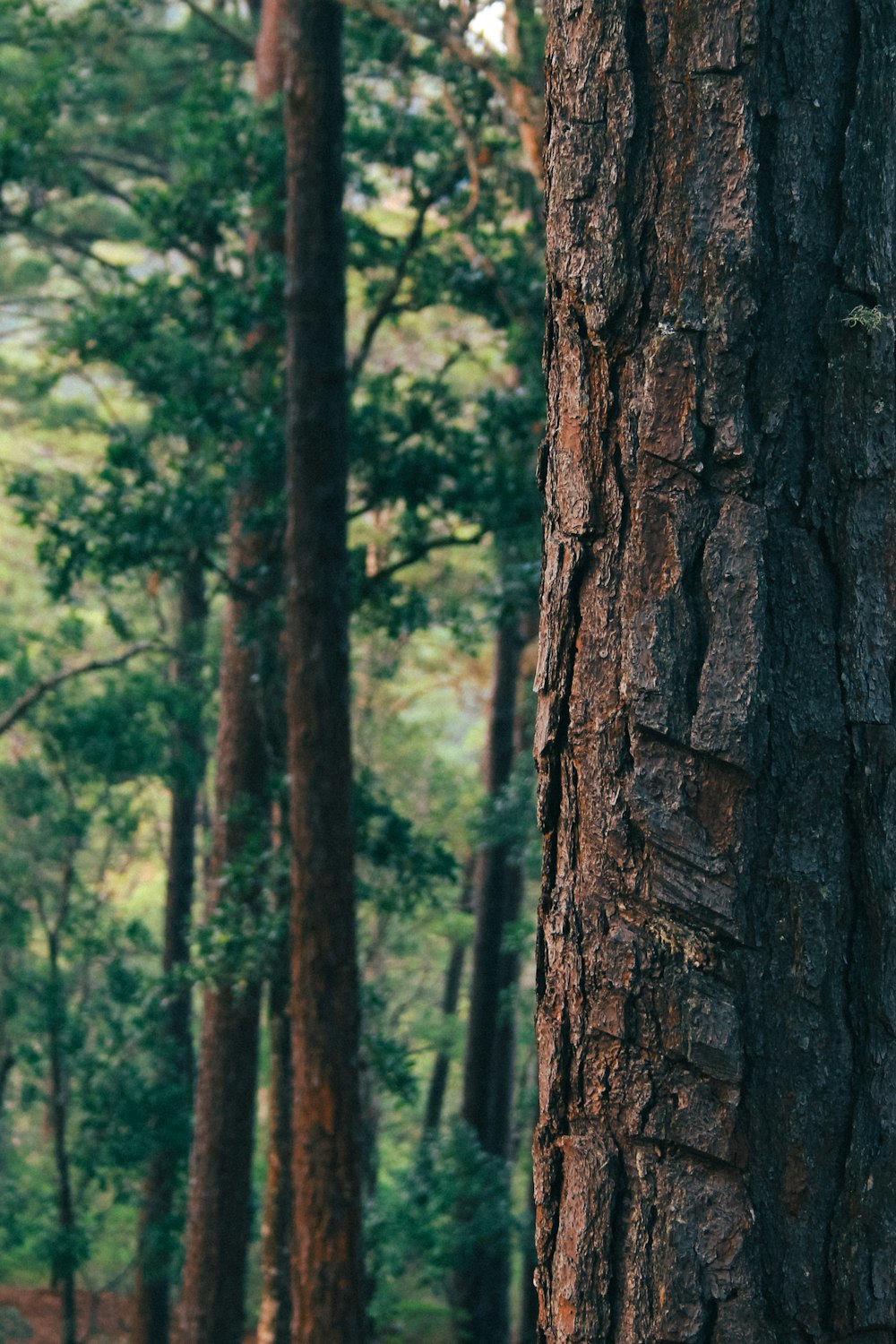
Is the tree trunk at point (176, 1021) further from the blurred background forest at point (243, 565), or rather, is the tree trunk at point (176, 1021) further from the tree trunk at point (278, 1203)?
the tree trunk at point (278, 1203)

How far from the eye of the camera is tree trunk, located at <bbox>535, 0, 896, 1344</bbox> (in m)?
1.36

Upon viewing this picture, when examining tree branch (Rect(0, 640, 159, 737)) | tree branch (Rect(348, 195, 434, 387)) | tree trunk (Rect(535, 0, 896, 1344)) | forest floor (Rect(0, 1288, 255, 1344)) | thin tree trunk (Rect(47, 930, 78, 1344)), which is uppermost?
tree branch (Rect(348, 195, 434, 387))

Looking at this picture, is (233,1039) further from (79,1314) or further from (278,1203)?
(79,1314)

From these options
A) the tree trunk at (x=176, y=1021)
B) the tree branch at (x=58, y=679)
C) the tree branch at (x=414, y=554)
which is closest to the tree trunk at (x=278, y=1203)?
the tree branch at (x=414, y=554)

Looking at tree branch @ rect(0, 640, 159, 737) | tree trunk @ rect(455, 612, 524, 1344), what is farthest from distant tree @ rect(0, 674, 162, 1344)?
tree trunk @ rect(455, 612, 524, 1344)

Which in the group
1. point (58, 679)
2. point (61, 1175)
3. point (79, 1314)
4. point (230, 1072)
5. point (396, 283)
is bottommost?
point (79, 1314)

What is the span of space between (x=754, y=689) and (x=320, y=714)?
5.41m

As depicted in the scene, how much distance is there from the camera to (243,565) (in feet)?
30.3

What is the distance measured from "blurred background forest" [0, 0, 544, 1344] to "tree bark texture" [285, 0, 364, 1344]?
0.77 metres

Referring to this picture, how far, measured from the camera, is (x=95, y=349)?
27.7ft

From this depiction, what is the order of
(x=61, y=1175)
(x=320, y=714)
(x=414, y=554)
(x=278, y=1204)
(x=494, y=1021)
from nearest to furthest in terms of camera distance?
1. (x=320, y=714)
2. (x=414, y=554)
3. (x=278, y=1204)
4. (x=61, y=1175)
5. (x=494, y=1021)

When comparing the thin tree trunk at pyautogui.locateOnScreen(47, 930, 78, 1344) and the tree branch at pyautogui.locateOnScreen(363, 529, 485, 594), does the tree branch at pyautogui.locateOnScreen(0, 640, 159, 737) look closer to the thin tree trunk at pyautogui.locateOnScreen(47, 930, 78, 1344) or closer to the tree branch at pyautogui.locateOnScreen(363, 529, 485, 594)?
the tree branch at pyautogui.locateOnScreen(363, 529, 485, 594)

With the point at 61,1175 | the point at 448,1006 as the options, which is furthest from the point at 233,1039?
the point at 448,1006

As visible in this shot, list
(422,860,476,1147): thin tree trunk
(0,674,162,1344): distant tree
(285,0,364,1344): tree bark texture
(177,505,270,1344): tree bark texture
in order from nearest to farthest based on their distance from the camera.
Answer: (285,0,364,1344): tree bark texture, (177,505,270,1344): tree bark texture, (0,674,162,1344): distant tree, (422,860,476,1147): thin tree trunk
